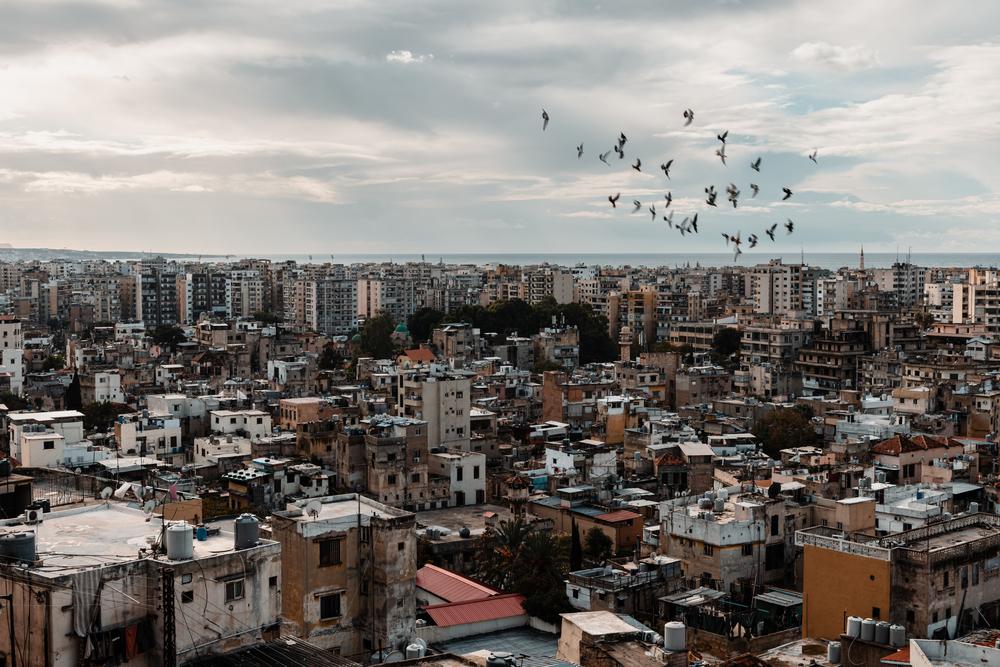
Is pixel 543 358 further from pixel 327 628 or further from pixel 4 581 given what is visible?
pixel 4 581

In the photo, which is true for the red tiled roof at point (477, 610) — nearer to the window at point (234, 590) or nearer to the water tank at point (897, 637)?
the water tank at point (897, 637)

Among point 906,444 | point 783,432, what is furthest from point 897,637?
point 783,432

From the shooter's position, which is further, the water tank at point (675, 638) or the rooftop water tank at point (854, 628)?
the rooftop water tank at point (854, 628)

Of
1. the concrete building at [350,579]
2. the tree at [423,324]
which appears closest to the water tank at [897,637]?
the concrete building at [350,579]

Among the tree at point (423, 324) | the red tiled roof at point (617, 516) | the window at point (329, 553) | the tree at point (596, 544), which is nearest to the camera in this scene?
the window at point (329, 553)

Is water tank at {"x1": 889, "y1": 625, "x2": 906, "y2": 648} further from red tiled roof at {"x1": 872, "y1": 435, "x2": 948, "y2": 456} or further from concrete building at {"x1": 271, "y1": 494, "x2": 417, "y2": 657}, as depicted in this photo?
red tiled roof at {"x1": 872, "y1": 435, "x2": 948, "y2": 456}

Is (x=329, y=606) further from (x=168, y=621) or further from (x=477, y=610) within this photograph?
(x=168, y=621)
